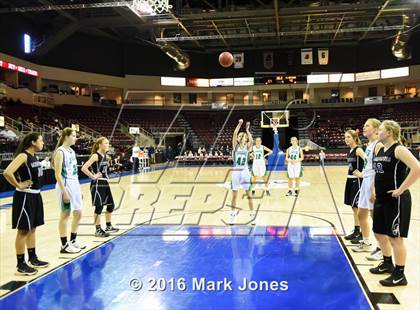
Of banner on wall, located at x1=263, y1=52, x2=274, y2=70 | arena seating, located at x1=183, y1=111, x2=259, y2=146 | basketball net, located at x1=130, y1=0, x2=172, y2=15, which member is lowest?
arena seating, located at x1=183, y1=111, x2=259, y2=146

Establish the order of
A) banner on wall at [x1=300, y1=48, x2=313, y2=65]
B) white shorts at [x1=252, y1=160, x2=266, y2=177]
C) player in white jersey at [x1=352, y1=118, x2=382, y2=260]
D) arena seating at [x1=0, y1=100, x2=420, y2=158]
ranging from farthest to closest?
banner on wall at [x1=300, y1=48, x2=313, y2=65], arena seating at [x1=0, y1=100, x2=420, y2=158], white shorts at [x1=252, y1=160, x2=266, y2=177], player in white jersey at [x1=352, y1=118, x2=382, y2=260]

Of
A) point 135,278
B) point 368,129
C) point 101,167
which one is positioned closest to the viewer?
point 135,278

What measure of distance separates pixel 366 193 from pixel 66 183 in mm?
4139

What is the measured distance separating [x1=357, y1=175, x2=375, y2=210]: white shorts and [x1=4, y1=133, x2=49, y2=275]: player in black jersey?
13.8 ft

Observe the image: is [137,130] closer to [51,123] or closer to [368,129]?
[51,123]

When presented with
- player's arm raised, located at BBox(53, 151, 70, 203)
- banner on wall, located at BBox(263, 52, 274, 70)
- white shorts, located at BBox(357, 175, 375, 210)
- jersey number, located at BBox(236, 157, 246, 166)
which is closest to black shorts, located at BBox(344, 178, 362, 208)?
white shorts, located at BBox(357, 175, 375, 210)

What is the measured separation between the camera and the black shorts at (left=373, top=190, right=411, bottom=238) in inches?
162

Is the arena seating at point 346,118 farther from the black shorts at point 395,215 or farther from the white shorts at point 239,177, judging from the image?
the black shorts at point 395,215

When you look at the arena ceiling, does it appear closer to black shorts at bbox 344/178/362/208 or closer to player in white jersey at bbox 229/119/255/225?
player in white jersey at bbox 229/119/255/225

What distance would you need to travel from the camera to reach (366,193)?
17.1 ft

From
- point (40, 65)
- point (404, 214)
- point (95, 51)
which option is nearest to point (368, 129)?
point (404, 214)

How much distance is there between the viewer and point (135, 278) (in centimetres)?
459

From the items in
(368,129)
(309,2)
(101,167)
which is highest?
(309,2)

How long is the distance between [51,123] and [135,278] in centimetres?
2400
